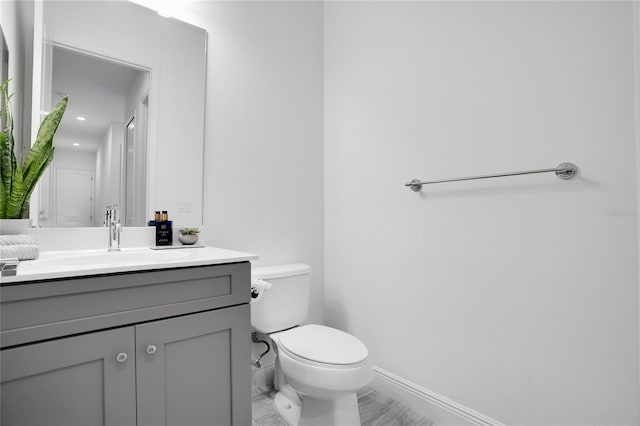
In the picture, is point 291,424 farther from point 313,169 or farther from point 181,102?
point 181,102

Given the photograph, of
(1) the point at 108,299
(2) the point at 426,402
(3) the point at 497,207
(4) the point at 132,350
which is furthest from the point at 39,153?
(2) the point at 426,402

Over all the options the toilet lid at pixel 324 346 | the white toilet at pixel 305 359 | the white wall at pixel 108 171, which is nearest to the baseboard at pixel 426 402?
the white toilet at pixel 305 359

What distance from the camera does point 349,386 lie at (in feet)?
3.94

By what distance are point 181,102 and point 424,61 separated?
1.21m

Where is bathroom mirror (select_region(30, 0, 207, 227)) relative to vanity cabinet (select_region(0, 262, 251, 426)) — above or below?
above

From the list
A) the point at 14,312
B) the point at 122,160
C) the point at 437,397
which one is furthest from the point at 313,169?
the point at 14,312

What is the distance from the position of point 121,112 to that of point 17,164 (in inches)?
18.3

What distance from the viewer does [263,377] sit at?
70.6 inches

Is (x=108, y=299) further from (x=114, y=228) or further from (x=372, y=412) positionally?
(x=372, y=412)

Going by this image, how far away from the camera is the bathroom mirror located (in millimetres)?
1290

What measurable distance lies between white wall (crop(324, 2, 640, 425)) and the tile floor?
16 centimetres

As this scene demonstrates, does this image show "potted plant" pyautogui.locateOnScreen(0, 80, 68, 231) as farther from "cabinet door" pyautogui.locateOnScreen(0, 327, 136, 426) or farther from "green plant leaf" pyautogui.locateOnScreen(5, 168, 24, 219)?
"cabinet door" pyautogui.locateOnScreen(0, 327, 136, 426)

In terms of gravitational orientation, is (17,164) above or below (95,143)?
below

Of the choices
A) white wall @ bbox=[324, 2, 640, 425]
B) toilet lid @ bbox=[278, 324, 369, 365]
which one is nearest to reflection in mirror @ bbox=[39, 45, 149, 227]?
toilet lid @ bbox=[278, 324, 369, 365]
